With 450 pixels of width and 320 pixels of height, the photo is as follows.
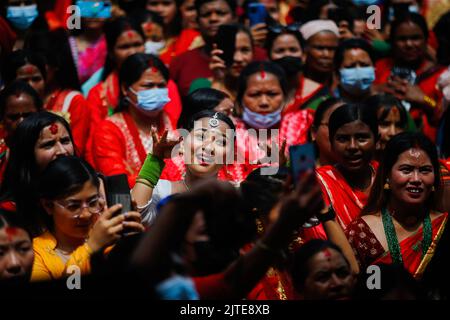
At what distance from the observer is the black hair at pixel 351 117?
19.3ft

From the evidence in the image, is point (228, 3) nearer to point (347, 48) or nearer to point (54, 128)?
point (347, 48)

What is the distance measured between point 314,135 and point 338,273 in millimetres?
1925

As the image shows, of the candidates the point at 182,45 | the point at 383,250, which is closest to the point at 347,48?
the point at 182,45

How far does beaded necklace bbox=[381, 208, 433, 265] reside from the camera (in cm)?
523

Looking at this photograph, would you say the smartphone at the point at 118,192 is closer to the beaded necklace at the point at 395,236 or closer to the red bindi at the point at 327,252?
the red bindi at the point at 327,252

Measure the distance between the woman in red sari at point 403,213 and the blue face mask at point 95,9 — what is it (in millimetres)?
3158

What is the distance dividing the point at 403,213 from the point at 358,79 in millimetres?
1999

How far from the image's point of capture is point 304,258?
4.63 m

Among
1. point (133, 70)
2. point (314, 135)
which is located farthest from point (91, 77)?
point (314, 135)

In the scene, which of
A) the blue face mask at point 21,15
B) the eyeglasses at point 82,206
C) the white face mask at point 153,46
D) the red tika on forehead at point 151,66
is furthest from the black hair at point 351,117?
the blue face mask at point 21,15

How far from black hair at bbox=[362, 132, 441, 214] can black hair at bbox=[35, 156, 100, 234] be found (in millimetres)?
1460

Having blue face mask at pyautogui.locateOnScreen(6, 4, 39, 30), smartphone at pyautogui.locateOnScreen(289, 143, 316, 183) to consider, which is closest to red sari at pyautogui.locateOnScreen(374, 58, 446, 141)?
blue face mask at pyautogui.locateOnScreen(6, 4, 39, 30)

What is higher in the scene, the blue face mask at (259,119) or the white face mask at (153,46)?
the white face mask at (153,46)

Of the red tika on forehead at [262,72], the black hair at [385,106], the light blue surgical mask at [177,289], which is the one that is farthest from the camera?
the red tika on forehead at [262,72]
